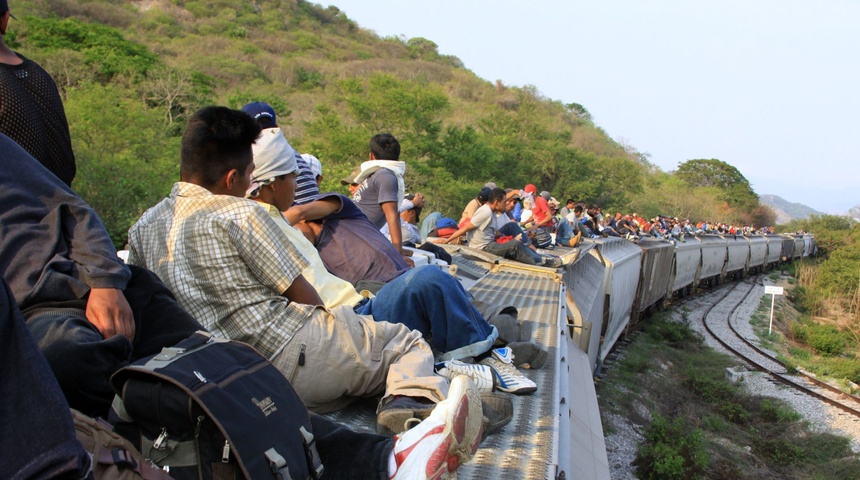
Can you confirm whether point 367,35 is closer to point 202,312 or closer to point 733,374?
point 733,374

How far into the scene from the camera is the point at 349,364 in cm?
260

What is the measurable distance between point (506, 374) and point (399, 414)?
1.01 m

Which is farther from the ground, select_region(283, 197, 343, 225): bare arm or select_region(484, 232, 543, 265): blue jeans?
select_region(283, 197, 343, 225): bare arm

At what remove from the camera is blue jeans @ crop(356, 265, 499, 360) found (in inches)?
129

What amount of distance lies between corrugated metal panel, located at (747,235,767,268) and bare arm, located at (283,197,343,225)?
29.9m

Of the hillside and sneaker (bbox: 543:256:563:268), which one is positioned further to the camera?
the hillside

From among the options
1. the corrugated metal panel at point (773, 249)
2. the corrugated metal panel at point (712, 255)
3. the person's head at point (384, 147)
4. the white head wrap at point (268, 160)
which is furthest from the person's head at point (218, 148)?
the corrugated metal panel at point (773, 249)

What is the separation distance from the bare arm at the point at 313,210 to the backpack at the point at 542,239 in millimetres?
8571

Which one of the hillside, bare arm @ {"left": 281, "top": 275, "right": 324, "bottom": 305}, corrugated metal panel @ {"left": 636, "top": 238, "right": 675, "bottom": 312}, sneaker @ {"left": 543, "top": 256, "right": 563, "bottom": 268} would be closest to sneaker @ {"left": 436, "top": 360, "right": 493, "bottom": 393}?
bare arm @ {"left": 281, "top": 275, "right": 324, "bottom": 305}

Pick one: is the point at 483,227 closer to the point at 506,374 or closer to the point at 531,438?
the point at 506,374

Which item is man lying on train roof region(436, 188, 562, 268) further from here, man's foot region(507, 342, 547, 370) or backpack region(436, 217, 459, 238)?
man's foot region(507, 342, 547, 370)

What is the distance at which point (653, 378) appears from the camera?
11.3m

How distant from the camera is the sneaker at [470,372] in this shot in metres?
2.96

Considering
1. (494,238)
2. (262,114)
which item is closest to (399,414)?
(262,114)
